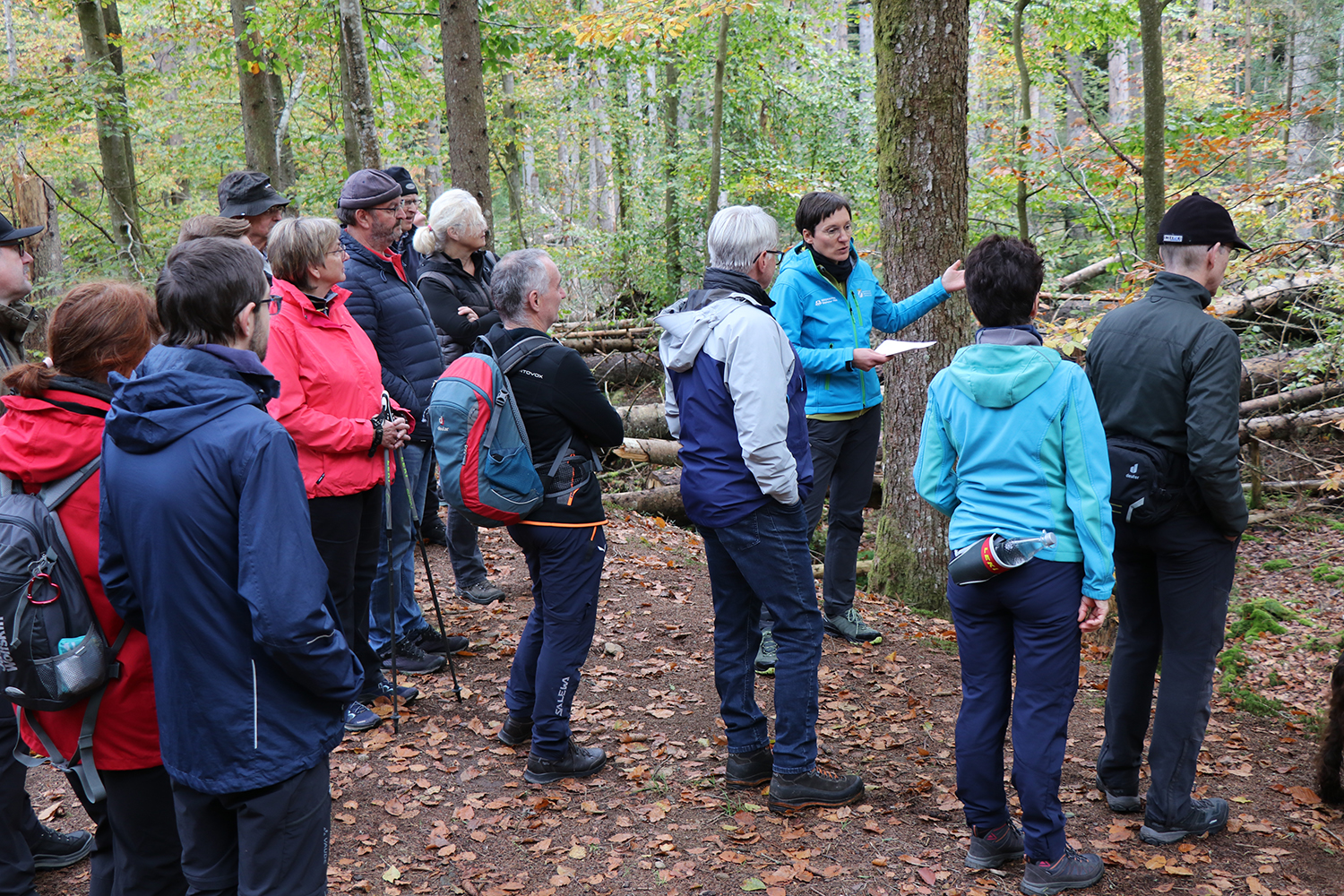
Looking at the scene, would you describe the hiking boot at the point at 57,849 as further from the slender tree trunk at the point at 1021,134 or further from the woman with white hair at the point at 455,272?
the slender tree trunk at the point at 1021,134

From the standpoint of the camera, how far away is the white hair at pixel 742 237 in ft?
12.0

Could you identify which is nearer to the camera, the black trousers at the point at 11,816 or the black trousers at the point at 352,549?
the black trousers at the point at 11,816

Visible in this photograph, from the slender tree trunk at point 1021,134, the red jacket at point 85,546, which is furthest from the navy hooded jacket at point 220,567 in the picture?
the slender tree trunk at point 1021,134

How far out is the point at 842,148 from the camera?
1650 cm

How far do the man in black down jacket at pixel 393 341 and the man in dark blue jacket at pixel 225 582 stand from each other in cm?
230

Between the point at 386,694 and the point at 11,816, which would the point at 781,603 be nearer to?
the point at 386,694

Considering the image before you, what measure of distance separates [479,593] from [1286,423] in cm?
873

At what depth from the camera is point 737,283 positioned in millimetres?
3656

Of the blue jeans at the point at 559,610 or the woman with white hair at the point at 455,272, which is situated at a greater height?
the woman with white hair at the point at 455,272

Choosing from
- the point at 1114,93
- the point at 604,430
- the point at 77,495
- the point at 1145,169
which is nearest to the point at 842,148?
the point at 1145,169

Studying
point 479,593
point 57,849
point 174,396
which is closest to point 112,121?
point 479,593

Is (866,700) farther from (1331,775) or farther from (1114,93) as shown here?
(1114,93)

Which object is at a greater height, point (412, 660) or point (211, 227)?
point (211, 227)

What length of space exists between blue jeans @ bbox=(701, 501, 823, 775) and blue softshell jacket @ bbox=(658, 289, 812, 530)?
0.09 meters
